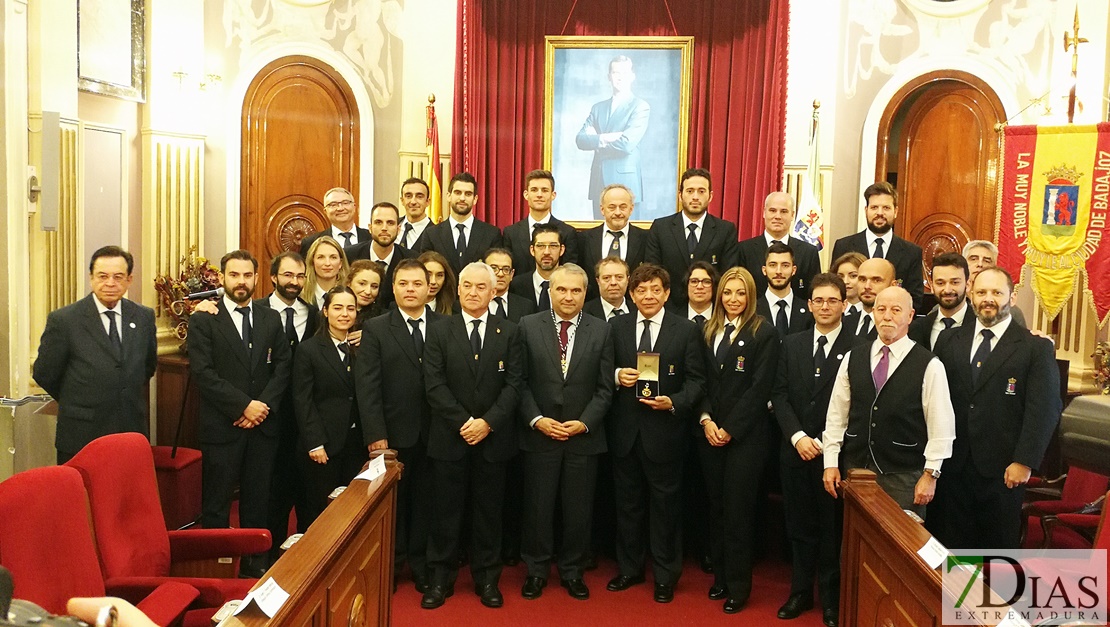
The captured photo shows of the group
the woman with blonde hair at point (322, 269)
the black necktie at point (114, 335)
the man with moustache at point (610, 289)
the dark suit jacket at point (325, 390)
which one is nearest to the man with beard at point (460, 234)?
the woman with blonde hair at point (322, 269)

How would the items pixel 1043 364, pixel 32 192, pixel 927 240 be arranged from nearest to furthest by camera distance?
pixel 1043 364, pixel 32 192, pixel 927 240

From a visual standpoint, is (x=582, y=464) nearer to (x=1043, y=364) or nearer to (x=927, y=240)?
(x=1043, y=364)

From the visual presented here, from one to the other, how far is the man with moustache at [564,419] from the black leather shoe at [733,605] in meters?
0.63

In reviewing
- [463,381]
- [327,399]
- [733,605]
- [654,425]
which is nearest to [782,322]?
[654,425]

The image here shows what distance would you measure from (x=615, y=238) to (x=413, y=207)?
1181mm

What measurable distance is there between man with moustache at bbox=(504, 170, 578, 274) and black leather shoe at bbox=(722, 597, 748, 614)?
195 centimetres

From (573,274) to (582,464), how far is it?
87 centimetres

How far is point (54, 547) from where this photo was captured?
2723 millimetres

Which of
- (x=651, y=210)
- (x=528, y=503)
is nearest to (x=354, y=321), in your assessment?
(x=528, y=503)

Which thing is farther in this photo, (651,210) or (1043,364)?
(651,210)

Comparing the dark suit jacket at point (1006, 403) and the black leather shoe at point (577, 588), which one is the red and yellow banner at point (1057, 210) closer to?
the dark suit jacket at point (1006, 403)

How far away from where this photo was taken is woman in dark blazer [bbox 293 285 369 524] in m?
4.42

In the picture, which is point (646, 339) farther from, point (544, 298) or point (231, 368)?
point (231, 368)

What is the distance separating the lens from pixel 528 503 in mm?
4582
